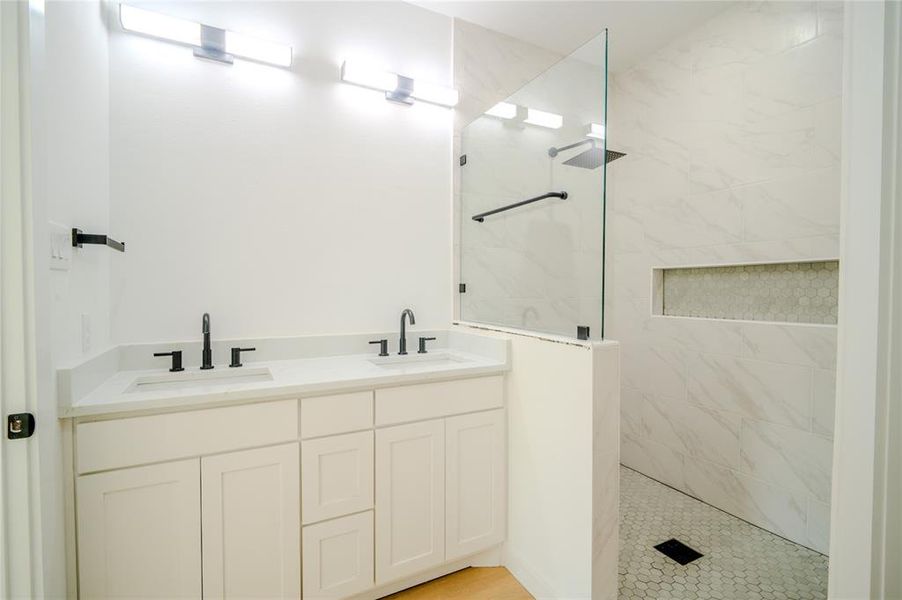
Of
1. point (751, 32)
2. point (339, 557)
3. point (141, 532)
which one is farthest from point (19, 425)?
point (751, 32)

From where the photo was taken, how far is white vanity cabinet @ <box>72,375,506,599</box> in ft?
3.74

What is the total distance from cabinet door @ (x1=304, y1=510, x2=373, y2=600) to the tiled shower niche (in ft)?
6.81

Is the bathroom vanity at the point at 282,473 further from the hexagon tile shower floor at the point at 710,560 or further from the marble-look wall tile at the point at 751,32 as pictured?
the marble-look wall tile at the point at 751,32

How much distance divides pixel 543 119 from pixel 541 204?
15.2 inches

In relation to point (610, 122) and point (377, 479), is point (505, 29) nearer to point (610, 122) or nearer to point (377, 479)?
point (610, 122)

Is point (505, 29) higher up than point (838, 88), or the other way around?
point (505, 29)

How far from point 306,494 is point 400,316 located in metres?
0.95

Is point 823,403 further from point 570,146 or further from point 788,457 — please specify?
point 570,146

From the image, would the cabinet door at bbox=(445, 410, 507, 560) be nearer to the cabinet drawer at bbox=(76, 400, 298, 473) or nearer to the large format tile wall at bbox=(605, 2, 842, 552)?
the cabinet drawer at bbox=(76, 400, 298, 473)

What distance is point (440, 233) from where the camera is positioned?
2205 millimetres

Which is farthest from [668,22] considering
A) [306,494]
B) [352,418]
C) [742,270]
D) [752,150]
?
[306,494]

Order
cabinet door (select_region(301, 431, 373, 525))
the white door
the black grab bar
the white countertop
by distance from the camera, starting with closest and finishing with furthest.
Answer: the white door → the white countertop → cabinet door (select_region(301, 431, 373, 525)) → the black grab bar

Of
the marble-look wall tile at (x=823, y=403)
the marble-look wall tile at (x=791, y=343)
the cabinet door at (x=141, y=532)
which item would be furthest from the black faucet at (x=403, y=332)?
the marble-look wall tile at (x=823, y=403)

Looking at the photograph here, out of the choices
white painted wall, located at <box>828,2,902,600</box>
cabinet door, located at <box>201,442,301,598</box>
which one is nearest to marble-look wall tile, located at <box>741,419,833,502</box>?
white painted wall, located at <box>828,2,902,600</box>
